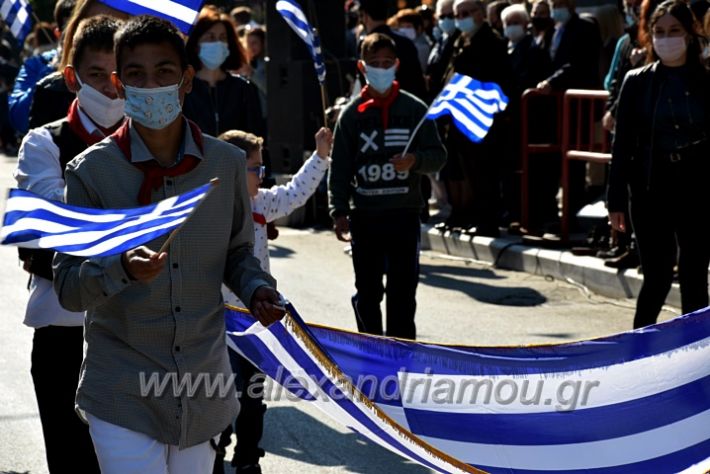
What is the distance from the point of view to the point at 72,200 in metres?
3.90

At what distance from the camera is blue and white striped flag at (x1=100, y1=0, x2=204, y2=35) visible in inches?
222

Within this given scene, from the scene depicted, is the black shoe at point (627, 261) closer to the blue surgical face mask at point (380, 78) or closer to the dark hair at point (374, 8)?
the dark hair at point (374, 8)

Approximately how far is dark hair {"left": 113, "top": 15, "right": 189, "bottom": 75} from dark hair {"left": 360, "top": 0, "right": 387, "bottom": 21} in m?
7.39

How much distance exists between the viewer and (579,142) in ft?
37.0

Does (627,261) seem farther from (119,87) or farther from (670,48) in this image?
(119,87)

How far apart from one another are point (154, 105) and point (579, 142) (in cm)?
779

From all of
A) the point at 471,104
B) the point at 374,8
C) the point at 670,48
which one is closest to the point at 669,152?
the point at 670,48

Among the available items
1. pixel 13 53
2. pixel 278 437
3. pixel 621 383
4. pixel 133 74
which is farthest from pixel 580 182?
pixel 13 53

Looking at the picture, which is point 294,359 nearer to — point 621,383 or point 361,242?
point 621,383

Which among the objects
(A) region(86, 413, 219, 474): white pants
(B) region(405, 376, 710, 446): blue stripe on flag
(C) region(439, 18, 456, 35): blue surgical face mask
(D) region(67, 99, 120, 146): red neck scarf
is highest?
(D) region(67, 99, 120, 146): red neck scarf

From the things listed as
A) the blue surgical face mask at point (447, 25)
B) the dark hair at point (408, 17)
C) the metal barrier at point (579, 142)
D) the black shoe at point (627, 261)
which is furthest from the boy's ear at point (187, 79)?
the dark hair at point (408, 17)

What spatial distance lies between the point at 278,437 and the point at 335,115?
6.63 metres

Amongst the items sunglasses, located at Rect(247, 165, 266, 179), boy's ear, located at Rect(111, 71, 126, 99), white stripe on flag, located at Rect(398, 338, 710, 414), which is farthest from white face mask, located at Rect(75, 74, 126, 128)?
white stripe on flag, located at Rect(398, 338, 710, 414)

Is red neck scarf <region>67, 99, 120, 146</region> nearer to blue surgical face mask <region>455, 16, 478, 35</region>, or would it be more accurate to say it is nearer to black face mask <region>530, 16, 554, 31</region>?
blue surgical face mask <region>455, 16, 478, 35</region>
